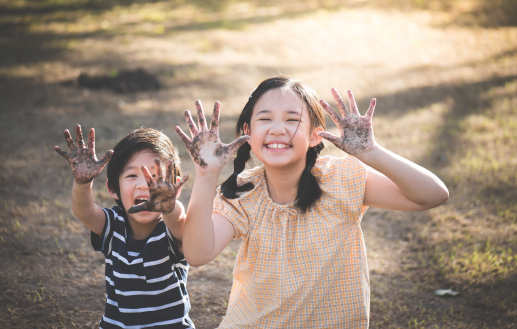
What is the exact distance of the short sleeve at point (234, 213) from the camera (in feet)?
6.52

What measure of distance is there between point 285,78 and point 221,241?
86 cm

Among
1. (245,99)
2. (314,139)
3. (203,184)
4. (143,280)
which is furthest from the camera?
(245,99)

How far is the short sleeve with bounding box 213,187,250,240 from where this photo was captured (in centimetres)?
199

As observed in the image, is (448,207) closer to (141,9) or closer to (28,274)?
(28,274)

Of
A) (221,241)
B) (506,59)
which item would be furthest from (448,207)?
(506,59)

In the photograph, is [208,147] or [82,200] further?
[82,200]

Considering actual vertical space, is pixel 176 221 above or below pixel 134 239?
above

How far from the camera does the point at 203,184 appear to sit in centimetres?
172

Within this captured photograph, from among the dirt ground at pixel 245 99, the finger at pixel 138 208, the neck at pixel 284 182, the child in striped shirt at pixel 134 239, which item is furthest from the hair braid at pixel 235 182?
the dirt ground at pixel 245 99

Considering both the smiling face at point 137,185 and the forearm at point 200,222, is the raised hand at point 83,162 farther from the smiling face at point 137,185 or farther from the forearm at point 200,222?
the forearm at point 200,222

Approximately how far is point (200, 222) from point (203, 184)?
16 centimetres

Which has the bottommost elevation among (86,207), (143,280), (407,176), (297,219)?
(143,280)

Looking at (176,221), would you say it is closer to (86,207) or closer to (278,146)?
(86,207)

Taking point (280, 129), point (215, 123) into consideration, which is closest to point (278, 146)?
point (280, 129)
